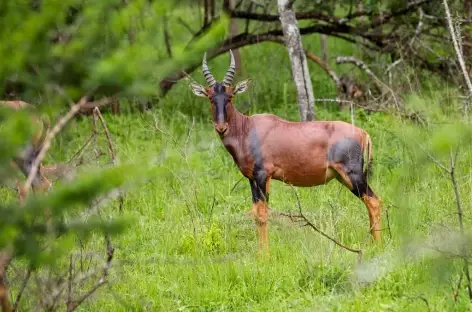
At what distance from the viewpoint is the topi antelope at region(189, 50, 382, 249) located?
26.0ft

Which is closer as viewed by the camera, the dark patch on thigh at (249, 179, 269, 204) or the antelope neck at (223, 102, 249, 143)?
the dark patch on thigh at (249, 179, 269, 204)

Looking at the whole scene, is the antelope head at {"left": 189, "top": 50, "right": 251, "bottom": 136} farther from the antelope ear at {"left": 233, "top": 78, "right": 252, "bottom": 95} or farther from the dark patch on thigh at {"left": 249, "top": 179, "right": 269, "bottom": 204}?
→ the dark patch on thigh at {"left": 249, "top": 179, "right": 269, "bottom": 204}

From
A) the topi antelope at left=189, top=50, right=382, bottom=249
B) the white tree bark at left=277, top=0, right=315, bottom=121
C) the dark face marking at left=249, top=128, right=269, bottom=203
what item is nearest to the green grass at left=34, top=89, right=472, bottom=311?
the topi antelope at left=189, top=50, right=382, bottom=249

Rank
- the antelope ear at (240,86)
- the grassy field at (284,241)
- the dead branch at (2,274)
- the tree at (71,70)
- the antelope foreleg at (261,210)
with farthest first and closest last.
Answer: the antelope ear at (240,86)
the antelope foreleg at (261,210)
the grassy field at (284,241)
the dead branch at (2,274)
the tree at (71,70)

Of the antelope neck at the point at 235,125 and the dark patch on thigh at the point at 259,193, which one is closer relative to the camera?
the dark patch on thigh at the point at 259,193

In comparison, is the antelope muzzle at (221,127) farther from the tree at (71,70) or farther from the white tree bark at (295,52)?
the tree at (71,70)

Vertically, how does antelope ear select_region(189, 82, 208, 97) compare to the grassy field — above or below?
above

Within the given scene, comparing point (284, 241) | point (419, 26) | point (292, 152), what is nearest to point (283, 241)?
point (284, 241)

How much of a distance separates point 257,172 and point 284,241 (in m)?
0.66

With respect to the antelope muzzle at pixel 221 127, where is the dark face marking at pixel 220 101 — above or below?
above

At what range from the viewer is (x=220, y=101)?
8.10 meters

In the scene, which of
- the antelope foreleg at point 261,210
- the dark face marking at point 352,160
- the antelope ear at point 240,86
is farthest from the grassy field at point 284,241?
the antelope ear at point 240,86

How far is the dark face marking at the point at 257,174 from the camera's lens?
798 cm

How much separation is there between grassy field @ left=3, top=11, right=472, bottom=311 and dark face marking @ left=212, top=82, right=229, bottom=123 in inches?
18.2
